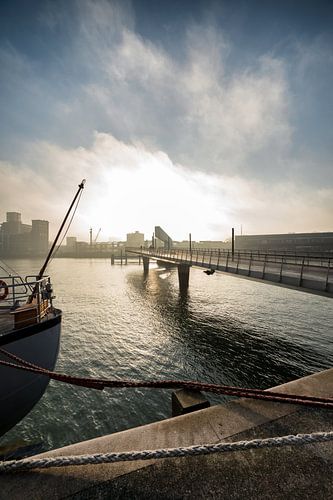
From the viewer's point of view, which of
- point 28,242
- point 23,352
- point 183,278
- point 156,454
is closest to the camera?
point 156,454

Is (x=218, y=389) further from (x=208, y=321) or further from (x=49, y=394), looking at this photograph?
(x=208, y=321)

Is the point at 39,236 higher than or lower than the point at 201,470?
higher

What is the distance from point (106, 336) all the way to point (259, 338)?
1136 centimetres

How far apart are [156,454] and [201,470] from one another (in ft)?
2.00

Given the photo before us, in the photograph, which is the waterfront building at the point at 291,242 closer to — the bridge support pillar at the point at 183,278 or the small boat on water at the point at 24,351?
the bridge support pillar at the point at 183,278

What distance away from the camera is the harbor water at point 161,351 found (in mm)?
7730

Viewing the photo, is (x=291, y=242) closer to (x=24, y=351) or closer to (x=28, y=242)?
(x=24, y=351)

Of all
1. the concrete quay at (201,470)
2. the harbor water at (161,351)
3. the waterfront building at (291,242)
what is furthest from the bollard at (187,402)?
the waterfront building at (291,242)

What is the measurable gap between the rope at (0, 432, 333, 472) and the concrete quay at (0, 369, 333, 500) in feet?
0.51

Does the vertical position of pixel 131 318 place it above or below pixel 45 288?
below

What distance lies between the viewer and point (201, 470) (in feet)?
7.97

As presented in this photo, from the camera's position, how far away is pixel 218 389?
337 cm

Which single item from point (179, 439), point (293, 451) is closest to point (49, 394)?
point (179, 439)

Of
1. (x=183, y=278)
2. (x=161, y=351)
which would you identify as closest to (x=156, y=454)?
(x=161, y=351)
